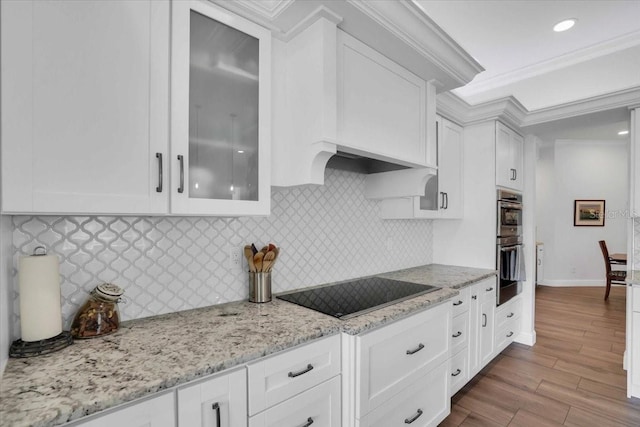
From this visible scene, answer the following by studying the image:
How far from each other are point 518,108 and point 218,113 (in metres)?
2.88

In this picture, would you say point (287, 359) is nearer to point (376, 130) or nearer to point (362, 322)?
point (362, 322)

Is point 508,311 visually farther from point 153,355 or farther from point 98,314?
point 98,314

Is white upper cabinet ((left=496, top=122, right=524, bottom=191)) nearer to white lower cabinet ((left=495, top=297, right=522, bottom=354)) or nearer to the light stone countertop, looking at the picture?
white lower cabinet ((left=495, top=297, right=522, bottom=354))

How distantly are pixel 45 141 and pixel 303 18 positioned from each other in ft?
3.79

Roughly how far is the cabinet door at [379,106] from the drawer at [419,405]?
128cm

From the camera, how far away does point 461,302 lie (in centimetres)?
237

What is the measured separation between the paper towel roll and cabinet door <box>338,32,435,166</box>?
126 cm

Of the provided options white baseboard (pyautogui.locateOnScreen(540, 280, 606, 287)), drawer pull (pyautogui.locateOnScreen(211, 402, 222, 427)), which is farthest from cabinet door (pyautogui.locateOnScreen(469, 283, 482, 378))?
white baseboard (pyautogui.locateOnScreen(540, 280, 606, 287))

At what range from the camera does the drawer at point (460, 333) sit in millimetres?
2324

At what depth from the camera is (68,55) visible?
0.99m

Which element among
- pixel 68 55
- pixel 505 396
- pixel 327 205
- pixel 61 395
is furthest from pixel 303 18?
pixel 505 396

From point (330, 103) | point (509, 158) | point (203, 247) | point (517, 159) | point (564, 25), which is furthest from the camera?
point (517, 159)

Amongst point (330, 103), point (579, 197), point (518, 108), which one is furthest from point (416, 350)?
point (579, 197)

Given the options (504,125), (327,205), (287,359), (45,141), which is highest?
(504,125)
